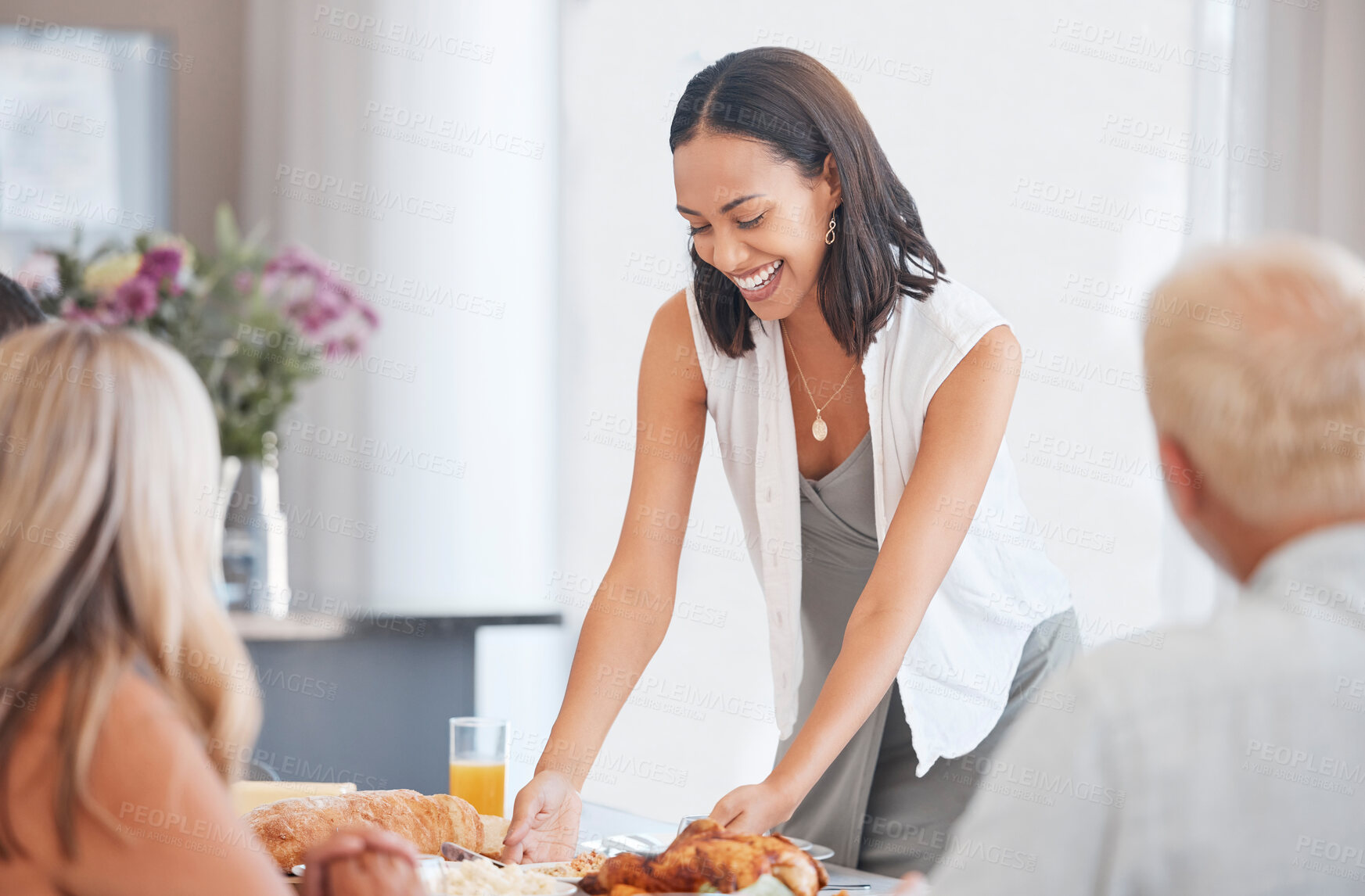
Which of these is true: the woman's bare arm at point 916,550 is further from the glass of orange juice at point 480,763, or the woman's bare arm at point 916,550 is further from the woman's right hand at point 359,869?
the woman's right hand at point 359,869

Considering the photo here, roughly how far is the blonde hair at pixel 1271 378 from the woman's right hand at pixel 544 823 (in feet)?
2.66

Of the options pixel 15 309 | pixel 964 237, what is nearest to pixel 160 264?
pixel 15 309

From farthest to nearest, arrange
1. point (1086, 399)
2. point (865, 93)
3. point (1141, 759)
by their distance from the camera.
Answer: point (865, 93) → point (1086, 399) → point (1141, 759)

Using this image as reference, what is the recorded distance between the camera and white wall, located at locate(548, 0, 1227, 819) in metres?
2.28

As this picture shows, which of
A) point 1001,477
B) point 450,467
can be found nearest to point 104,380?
point 1001,477

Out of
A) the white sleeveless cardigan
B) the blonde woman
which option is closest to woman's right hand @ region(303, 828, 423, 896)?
the blonde woman

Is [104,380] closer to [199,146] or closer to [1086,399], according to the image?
[1086,399]

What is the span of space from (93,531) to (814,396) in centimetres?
104

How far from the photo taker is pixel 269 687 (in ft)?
9.44

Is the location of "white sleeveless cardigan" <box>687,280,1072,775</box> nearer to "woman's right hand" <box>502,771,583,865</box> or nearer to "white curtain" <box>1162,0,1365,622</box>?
"white curtain" <box>1162,0,1365,622</box>

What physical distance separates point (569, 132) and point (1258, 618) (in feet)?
11.2

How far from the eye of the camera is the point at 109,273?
2482 mm

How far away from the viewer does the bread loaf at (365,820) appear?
3.99 ft

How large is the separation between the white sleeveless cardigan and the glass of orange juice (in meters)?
0.39
